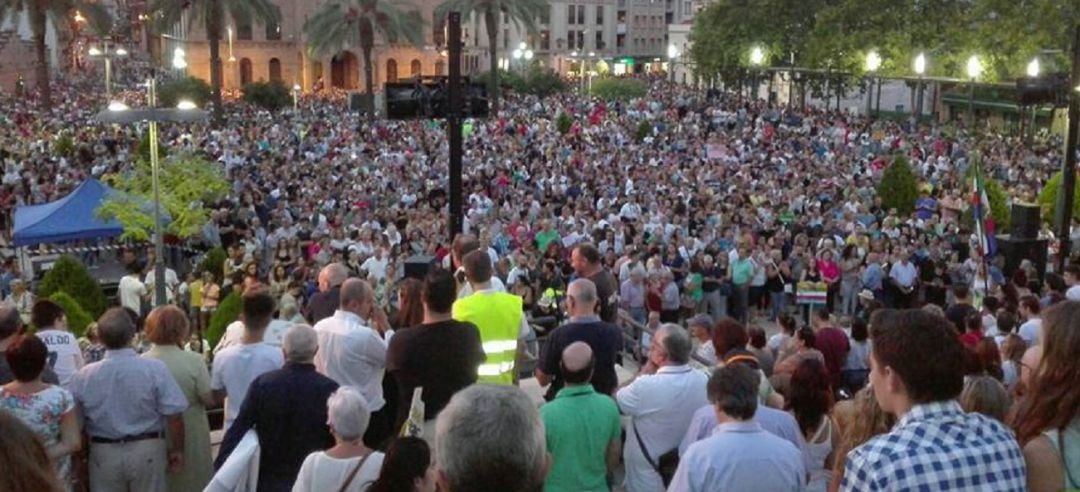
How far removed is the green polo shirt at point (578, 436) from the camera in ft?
16.7

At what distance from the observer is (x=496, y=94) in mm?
49312

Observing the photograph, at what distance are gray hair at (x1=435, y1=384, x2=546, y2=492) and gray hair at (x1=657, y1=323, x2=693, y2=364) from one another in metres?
2.65

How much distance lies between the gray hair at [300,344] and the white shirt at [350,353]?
2.76 ft

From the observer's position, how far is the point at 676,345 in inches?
222

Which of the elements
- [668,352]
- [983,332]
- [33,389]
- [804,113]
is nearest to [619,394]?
[668,352]

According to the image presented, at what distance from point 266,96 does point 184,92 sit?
5.03 meters

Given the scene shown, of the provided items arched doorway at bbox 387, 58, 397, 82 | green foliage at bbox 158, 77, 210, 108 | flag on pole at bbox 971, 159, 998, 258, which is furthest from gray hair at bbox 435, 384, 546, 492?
arched doorway at bbox 387, 58, 397, 82

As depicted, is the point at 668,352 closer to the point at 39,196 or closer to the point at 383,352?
the point at 383,352

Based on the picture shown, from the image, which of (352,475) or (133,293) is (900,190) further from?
(352,475)

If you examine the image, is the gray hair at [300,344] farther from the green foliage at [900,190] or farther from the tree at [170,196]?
the green foliage at [900,190]

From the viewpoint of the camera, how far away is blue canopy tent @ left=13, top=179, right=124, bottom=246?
18000mm

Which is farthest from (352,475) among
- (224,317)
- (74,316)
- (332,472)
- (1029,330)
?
(74,316)

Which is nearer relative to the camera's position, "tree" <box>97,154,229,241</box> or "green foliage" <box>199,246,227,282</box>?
"green foliage" <box>199,246,227,282</box>

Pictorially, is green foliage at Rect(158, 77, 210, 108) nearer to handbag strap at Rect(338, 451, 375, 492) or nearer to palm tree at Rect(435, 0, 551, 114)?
palm tree at Rect(435, 0, 551, 114)
